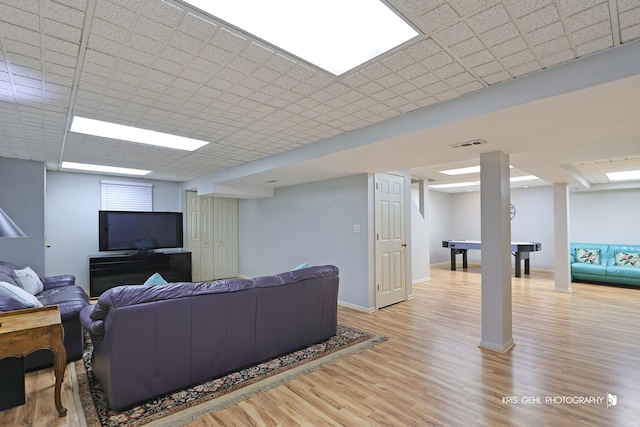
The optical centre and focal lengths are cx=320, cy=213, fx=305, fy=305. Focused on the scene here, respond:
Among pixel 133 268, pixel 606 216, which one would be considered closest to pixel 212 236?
pixel 133 268

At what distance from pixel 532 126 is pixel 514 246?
5484 millimetres

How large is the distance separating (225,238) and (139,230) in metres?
1.95

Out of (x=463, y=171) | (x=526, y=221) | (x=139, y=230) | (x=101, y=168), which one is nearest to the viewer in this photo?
(x=101, y=168)

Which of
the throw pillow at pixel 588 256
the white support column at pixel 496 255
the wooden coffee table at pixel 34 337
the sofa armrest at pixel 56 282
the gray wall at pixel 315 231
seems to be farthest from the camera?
the throw pillow at pixel 588 256

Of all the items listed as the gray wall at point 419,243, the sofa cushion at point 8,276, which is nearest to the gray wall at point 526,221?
the gray wall at point 419,243

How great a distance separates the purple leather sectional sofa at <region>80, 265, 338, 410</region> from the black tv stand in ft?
12.1

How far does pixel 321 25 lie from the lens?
1579 mm

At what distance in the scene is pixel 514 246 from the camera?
700 cm

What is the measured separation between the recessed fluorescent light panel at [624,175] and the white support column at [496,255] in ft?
14.7

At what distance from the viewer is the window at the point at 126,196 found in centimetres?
613

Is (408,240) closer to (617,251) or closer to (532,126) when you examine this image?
(532,126)

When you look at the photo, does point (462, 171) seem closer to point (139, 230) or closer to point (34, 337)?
point (34, 337)

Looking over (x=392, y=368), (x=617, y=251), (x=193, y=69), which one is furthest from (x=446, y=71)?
(x=617, y=251)

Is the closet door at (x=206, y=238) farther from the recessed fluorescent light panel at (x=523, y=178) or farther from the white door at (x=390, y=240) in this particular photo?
the recessed fluorescent light panel at (x=523, y=178)
